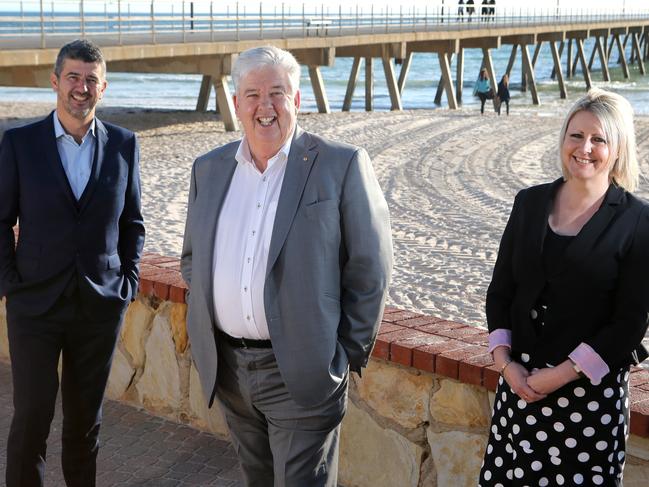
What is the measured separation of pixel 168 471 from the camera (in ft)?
13.4

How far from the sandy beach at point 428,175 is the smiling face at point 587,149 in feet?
11.7

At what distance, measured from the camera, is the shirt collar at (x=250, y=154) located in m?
2.80

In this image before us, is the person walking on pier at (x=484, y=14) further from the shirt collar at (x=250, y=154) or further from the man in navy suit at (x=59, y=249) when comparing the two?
the shirt collar at (x=250, y=154)

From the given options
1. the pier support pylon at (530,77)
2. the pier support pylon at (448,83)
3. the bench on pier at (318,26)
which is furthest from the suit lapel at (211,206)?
the pier support pylon at (530,77)

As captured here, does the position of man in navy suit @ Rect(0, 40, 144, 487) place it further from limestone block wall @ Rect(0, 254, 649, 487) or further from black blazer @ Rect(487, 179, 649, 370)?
black blazer @ Rect(487, 179, 649, 370)

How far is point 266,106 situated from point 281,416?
0.80 m

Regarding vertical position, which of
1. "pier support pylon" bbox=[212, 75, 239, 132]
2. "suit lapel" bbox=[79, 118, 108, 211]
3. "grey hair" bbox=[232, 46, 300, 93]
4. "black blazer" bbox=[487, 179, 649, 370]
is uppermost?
"grey hair" bbox=[232, 46, 300, 93]

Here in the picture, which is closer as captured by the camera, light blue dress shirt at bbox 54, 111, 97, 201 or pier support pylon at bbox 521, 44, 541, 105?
light blue dress shirt at bbox 54, 111, 97, 201

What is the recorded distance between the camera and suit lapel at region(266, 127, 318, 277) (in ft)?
8.92

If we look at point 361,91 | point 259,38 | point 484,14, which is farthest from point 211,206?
point 361,91

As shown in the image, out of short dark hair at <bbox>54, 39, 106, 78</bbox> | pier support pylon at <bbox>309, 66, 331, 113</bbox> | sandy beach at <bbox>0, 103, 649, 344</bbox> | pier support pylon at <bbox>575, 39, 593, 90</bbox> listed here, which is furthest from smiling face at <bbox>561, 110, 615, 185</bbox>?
pier support pylon at <bbox>575, 39, 593, 90</bbox>

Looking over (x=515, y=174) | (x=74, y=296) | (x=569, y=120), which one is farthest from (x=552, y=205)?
(x=515, y=174)

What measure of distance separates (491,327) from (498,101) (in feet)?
82.4

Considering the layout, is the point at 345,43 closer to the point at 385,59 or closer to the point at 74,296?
the point at 385,59
